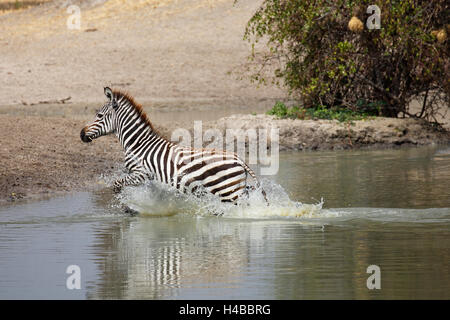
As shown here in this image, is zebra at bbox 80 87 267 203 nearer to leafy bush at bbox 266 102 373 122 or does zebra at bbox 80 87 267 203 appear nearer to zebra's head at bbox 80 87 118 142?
zebra's head at bbox 80 87 118 142

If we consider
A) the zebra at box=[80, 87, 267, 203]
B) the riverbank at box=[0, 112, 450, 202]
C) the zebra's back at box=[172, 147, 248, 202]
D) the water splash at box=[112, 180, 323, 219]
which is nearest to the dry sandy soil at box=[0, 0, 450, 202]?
the riverbank at box=[0, 112, 450, 202]

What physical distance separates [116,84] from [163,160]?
17521 mm

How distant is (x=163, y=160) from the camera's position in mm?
11156

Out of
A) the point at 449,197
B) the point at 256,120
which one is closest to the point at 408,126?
the point at 256,120

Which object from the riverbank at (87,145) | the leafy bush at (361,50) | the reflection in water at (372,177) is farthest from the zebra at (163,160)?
the leafy bush at (361,50)

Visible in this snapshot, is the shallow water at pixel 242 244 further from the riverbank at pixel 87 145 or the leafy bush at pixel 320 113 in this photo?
the leafy bush at pixel 320 113

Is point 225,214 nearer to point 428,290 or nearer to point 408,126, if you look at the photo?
point 428,290

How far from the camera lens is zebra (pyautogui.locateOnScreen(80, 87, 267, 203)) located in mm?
10727

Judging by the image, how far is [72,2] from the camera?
1697 inches

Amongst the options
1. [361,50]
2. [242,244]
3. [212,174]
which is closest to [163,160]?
[212,174]

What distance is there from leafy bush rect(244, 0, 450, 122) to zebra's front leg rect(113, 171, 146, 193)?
8.24 metres

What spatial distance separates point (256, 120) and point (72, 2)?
25619 mm

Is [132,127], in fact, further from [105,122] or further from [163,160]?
[163,160]

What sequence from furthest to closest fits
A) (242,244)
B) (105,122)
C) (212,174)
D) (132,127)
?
1. (105,122)
2. (132,127)
3. (212,174)
4. (242,244)
